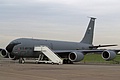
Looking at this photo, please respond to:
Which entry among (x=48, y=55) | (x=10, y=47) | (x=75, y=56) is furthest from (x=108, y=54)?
(x=10, y=47)

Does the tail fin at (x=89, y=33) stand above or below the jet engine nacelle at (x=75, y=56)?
above

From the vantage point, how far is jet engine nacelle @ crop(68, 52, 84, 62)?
39806 mm

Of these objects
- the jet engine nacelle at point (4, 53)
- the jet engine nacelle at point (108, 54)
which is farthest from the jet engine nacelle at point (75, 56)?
the jet engine nacelle at point (4, 53)

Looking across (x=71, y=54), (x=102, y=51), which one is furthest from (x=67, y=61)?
(x=102, y=51)

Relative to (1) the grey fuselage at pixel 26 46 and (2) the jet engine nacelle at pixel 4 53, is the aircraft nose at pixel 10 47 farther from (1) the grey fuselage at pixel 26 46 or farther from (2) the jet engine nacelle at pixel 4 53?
(2) the jet engine nacelle at pixel 4 53

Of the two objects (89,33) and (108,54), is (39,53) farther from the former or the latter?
(89,33)

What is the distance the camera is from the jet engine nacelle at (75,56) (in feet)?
131

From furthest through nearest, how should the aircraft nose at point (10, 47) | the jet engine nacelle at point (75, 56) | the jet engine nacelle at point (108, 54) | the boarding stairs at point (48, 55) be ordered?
1. the aircraft nose at point (10, 47)
2. the jet engine nacelle at point (75, 56)
3. the jet engine nacelle at point (108, 54)
4. the boarding stairs at point (48, 55)

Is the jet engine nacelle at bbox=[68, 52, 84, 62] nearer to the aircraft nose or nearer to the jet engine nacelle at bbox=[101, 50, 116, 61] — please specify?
the jet engine nacelle at bbox=[101, 50, 116, 61]

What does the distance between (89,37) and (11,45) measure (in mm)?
17894

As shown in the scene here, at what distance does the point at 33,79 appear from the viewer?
1656cm

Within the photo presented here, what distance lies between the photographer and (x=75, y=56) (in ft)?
131

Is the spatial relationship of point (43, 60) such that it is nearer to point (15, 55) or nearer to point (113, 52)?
point (15, 55)

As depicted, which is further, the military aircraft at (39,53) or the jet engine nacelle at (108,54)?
the military aircraft at (39,53)
